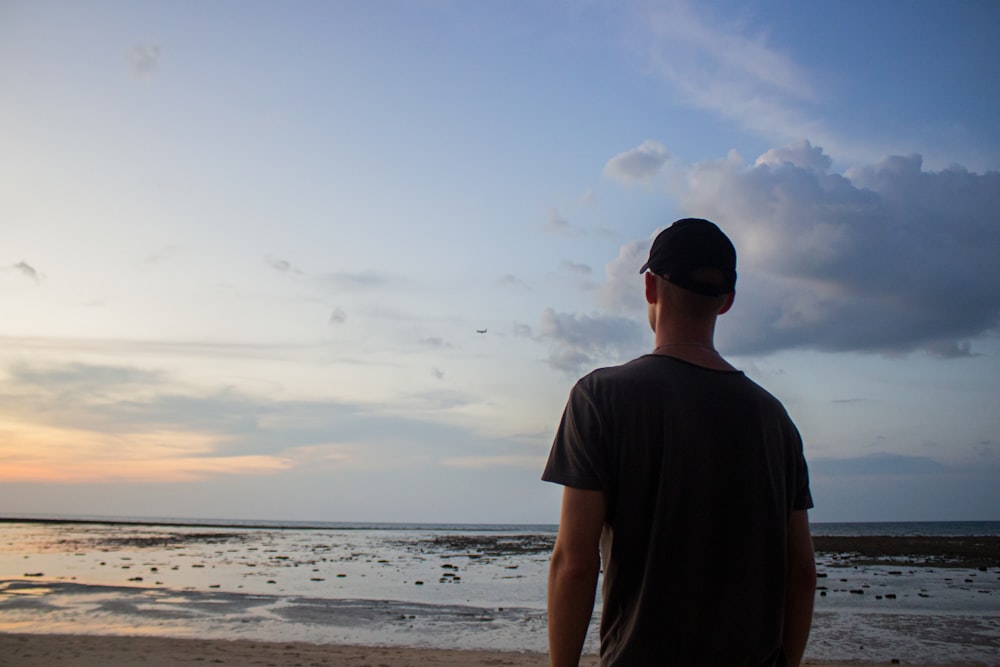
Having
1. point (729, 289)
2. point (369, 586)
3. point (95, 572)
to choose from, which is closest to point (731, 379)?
point (729, 289)

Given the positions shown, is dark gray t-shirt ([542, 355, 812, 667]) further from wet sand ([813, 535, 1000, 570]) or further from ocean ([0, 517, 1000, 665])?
wet sand ([813, 535, 1000, 570])

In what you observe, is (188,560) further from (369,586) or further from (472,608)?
(472,608)

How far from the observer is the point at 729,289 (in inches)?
91.7

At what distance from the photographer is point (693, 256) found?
2.25 metres

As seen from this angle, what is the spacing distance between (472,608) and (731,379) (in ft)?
56.1

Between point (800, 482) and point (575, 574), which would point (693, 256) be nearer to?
point (800, 482)

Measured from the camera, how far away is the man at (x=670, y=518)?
1966 mm

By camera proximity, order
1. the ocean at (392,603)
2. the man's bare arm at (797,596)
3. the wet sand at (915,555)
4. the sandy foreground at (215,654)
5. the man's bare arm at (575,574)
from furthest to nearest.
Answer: the wet sand at (915,555) → the ocean at (392,603) → the sandy foreground at (215,654) → the man's bare arm at (797,596) → the man's bare arm at (575,574)

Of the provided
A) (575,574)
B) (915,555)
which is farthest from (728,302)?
(915,555)

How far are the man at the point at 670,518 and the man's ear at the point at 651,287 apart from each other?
252 millimetres

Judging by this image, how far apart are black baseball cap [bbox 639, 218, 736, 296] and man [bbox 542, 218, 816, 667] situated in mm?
246

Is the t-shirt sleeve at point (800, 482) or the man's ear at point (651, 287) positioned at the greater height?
the man's ear at point (651, 287)

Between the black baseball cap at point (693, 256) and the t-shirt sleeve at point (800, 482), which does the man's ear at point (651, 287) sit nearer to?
the black baseball cap at point (693, 256)

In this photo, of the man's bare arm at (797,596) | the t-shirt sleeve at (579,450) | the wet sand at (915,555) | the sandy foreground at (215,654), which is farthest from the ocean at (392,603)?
the t-shirt sleeve at (579,450)
